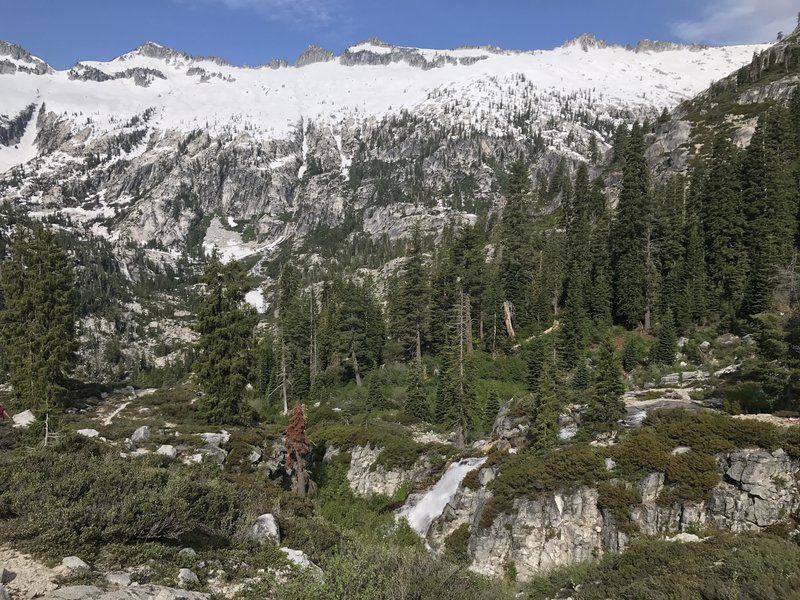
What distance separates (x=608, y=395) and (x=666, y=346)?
61.3 feet

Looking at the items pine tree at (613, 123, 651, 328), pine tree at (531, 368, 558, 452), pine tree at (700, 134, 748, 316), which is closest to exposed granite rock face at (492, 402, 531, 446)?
pine tree at (531, 368, 558, 452)

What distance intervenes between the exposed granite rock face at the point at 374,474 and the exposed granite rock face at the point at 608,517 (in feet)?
26.3

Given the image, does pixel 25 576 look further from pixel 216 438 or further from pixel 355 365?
pixel 355 365

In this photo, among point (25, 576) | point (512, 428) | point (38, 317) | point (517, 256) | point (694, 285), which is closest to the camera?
point (25, 576)

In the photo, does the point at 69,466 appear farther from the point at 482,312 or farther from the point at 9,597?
the point at 482,312

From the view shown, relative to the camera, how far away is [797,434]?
15891 mm

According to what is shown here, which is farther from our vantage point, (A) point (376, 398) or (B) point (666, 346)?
(A) point (376, 398)

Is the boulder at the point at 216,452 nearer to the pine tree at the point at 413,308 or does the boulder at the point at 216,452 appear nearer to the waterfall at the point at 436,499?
the waterfall at the point at 436,499

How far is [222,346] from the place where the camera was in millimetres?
29188

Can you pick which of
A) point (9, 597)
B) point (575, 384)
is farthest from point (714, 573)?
point (575, 384)

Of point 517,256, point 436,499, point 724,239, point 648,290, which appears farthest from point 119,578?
point 724,239

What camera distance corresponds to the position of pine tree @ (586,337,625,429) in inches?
890

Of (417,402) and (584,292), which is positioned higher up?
(584,292)

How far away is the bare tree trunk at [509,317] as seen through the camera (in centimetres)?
5031
